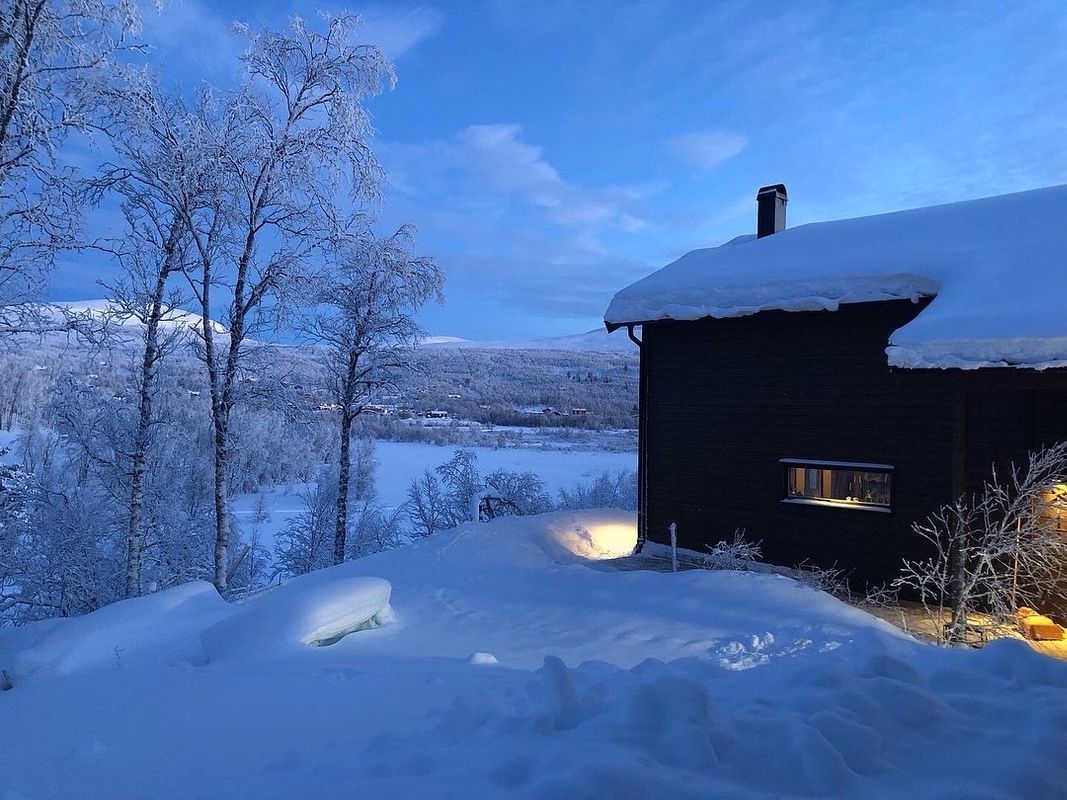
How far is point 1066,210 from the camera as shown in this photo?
8.76 m

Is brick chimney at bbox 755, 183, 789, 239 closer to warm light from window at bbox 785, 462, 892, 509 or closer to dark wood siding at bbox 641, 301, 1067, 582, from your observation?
dark wood siding at bbox 641, 301, 1067, 582

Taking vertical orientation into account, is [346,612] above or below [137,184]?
below

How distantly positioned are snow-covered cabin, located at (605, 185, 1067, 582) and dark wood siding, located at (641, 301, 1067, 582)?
0.8 inches

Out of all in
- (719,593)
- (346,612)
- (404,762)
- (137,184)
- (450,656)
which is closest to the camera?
(404,762)

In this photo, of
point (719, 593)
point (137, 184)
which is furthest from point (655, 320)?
point (137, 184)

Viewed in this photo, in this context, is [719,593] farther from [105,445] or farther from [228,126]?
[105,445]

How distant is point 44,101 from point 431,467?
78.9ft

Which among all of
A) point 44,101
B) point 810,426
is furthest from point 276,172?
point 810,426

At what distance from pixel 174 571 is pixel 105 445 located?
157 inches

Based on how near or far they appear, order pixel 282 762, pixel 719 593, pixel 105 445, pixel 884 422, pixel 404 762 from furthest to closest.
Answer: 1. pixel 105 445
2. pixel 884 422
3. pixel 719 593
4. pixel 282 762
5. pixel 404 762

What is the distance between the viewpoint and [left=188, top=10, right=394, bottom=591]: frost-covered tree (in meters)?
11.9

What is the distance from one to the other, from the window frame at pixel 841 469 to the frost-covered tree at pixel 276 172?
30.0 feet

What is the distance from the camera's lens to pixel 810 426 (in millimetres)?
9375

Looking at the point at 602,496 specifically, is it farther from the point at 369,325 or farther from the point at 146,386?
the point at 146,386
